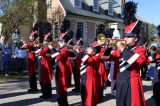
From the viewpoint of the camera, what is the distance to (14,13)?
20297 mm

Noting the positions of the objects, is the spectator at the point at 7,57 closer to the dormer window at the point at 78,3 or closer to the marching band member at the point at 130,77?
the marching band member at the point at 130,77

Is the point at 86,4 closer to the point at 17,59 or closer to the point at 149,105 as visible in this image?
the point at 17,59

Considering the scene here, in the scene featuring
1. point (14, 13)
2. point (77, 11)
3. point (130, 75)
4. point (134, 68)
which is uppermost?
point (77, 11)

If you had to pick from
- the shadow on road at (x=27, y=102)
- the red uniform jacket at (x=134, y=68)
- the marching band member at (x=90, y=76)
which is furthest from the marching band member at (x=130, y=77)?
the shadow on road at (x=27, y=102)

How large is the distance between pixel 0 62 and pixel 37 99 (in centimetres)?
614

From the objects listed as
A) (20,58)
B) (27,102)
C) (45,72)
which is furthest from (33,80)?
(20,58)

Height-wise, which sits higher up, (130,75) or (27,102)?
(130,75)

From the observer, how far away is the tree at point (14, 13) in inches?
787

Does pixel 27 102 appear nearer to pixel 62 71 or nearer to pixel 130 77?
pixel 62 71

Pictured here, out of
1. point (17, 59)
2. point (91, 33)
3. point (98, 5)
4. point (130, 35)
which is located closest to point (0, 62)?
point (17, 59)

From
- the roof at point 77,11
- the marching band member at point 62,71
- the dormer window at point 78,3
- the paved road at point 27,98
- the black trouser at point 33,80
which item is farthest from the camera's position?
the dormer window at point 78,3

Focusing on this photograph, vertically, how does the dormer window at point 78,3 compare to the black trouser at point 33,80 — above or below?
above

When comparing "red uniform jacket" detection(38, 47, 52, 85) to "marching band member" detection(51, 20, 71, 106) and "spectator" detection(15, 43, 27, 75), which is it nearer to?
"marching band member" detection(51, 20, 71, 106)

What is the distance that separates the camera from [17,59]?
16656 mm
